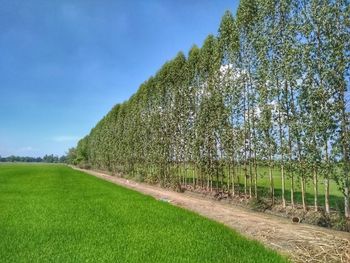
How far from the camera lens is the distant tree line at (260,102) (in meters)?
13.3

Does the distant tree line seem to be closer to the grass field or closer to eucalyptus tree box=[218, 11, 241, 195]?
eucalyptus tree box=[218, 11, 241, 195]

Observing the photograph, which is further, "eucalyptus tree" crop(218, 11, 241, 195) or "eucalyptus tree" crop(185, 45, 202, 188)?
"eucalyptus tree" crop(185, 45, 202, 188)

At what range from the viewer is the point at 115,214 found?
14.5 metres

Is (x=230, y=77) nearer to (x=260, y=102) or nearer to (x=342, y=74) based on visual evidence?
(x=260, y=102)

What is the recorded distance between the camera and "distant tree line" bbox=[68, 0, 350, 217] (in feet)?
43.7

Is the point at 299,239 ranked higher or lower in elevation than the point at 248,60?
lower

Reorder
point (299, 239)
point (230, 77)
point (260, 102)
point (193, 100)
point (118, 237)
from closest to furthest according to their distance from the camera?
point (299, 239) → point (118, 237) → point (260, 102) → point (230, 77) → point (193, 100)

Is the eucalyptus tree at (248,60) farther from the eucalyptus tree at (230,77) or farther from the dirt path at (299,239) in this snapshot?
the dirt path at (299,239)

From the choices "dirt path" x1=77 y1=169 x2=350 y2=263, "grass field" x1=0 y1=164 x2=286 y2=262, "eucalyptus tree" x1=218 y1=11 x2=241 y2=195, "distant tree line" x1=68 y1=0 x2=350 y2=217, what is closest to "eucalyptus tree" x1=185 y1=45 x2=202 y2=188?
"distant tree line" x1=68 y1=0 x2=350 y2=217

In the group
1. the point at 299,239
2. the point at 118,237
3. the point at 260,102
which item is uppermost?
the point at 260,102

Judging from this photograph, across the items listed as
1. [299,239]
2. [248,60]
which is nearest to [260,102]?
[248,60]

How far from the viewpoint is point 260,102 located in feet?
58.4

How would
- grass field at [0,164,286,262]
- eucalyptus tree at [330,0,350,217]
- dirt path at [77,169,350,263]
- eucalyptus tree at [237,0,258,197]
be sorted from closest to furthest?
dirt path at [77,169,350,263] < grass field at [0,164,286,262] < eucalyptus tree at [330,0,350,217] < eucalyptus tree at [237,0,258,197]

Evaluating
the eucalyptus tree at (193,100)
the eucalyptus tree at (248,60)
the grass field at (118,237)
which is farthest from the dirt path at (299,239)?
the eucalyptus tree at (193,100)
